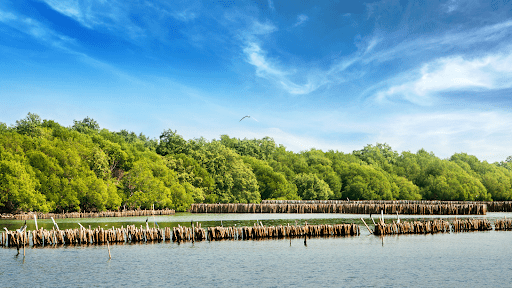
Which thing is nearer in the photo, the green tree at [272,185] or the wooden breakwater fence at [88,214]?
the wooden breakwater fence at [88,214]

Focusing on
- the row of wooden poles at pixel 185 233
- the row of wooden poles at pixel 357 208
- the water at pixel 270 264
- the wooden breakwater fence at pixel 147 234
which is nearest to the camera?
the water at pixel 270 264

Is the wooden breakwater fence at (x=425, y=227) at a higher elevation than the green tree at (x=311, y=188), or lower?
lower

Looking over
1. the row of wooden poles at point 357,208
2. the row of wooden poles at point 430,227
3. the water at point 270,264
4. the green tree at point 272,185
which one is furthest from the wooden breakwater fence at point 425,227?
the green tree at point 272,185

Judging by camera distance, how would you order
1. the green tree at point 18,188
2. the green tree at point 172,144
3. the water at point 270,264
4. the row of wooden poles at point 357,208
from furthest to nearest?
the green tree at point 172,144 < the row of wooden poles at point 357,208 < the green tree at point 18,188 < the water at point 270,264

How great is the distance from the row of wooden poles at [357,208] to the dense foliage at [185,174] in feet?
17.6

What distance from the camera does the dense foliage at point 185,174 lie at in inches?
2931

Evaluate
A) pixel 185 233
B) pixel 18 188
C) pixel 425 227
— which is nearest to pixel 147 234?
pixel 185 233

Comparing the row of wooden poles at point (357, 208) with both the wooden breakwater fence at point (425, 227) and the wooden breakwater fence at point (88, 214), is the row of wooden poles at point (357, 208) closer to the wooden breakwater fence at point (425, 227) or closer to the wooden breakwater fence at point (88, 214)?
the wooden breakwater fence at point (88, 214)

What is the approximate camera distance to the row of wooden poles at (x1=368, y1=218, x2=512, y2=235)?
48188mm

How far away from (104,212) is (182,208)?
1816 centimetres

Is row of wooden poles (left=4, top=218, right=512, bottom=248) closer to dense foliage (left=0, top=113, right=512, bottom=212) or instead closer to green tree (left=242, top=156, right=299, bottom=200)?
dense foliage (left=0, top=113, right=512, bottom=212)

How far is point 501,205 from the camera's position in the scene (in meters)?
102

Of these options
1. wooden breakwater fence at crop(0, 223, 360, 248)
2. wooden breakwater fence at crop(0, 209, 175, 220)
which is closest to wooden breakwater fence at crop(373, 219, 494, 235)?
wooden breakwater fence at crop(0, 223, 360, 248)

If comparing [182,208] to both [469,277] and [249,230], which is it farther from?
[469,277]
